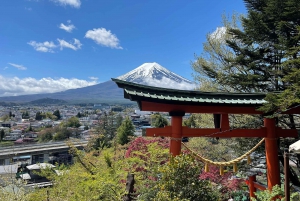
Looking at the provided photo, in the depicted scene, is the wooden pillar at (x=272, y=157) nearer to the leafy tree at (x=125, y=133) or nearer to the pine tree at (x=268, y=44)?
the pine tree at (x=268, y=44)

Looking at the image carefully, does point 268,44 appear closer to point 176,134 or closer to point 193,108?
point 193,108

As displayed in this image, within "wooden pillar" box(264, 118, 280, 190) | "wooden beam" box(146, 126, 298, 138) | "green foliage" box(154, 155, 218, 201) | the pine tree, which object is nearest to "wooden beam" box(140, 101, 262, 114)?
"wooden beam" box(146, 126, 298, 138)

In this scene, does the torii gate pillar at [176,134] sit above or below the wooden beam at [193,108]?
below

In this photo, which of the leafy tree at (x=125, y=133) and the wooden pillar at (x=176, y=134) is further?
the leafy tree at (x=125, y=133)

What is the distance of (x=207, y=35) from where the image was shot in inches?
347

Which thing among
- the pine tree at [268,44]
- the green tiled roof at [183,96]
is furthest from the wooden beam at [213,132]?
the pine tree at [268,44]

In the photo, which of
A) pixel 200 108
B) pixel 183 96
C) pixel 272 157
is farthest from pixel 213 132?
pixel 272 157

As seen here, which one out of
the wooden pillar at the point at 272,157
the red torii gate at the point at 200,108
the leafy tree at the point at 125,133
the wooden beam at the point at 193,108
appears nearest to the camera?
the red torii gate at the point at 200,108

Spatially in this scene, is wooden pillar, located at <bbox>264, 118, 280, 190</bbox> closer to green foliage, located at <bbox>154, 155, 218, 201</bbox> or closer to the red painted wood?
green foliage, located at <bbox>154, 155, 218, 201</bbox>

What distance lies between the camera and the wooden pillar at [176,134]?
3589mm

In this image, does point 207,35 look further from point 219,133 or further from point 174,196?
point 174,196

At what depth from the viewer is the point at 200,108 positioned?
3738mm

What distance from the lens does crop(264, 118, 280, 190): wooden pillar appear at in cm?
379

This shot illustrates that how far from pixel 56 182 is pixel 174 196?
4761mm
